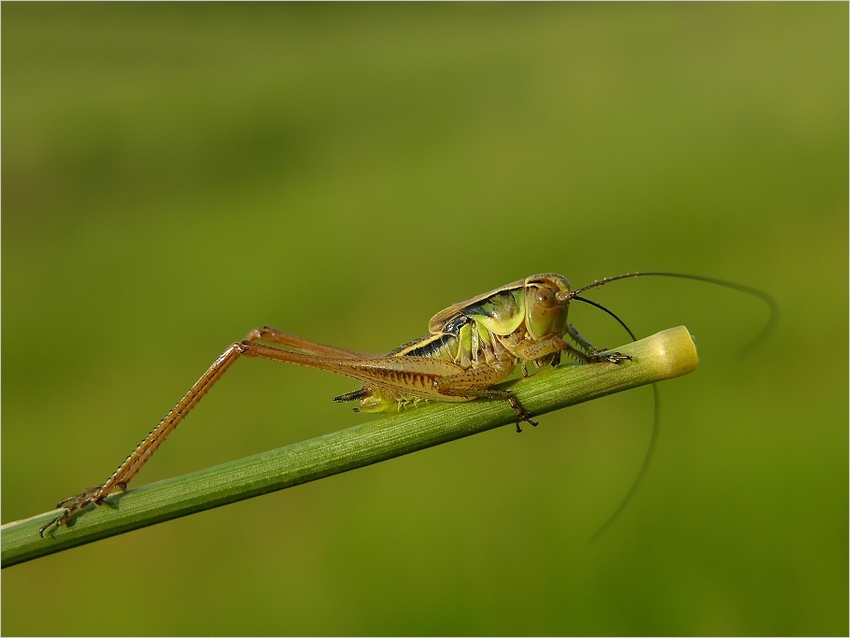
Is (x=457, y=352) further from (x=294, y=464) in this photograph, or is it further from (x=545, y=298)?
(x=294, y=464)

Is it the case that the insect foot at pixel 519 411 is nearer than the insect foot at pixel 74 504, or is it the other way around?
the insect foot at pixel 74 504

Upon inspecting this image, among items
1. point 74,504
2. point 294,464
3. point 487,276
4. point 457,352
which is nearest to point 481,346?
point 457,352

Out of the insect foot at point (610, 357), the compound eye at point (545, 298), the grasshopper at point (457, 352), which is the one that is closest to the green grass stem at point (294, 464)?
the insect foot at point (610, 357)

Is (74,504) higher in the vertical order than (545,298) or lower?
lower

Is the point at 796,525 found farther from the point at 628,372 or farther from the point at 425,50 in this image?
the point at 425,50

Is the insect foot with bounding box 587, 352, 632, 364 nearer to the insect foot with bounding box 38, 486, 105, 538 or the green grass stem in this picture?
the green grass stem

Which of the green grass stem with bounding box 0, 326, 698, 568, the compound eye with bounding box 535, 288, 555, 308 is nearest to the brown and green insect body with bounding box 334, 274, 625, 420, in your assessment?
the compound eye with bounding box 535, 288, 555, 308

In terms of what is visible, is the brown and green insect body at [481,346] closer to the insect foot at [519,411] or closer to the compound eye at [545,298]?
the compound eye at [545,298]

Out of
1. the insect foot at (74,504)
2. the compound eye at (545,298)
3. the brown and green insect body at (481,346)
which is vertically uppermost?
the compound eye at (545,298)
